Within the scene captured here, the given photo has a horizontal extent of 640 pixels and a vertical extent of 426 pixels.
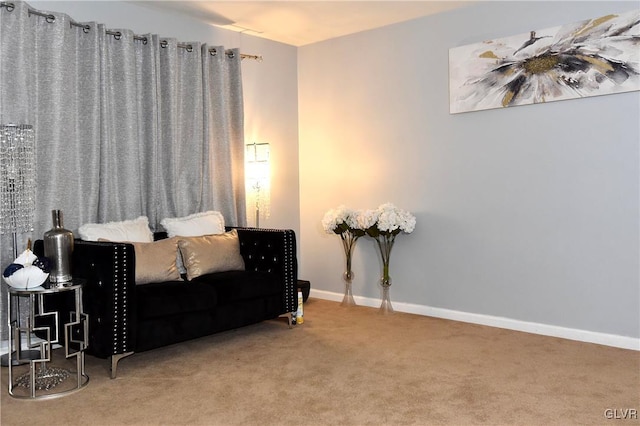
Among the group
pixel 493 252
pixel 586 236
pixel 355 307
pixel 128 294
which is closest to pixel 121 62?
pixel 128 294

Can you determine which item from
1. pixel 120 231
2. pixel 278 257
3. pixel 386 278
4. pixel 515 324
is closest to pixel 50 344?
pixel 120 231

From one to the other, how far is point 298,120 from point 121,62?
6.50ft

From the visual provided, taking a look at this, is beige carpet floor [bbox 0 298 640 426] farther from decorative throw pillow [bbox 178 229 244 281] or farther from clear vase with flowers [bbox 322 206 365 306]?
clear vase with flowers [bbox 322 206 365 306]

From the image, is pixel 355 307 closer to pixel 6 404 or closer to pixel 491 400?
pixel 491 400

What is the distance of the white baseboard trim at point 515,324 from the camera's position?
158 inches

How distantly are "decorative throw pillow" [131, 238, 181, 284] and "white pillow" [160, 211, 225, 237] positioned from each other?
39 cm

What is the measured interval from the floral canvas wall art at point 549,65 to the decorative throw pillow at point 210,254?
6.78ft

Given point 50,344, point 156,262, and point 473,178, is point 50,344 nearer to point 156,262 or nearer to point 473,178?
point 156,262

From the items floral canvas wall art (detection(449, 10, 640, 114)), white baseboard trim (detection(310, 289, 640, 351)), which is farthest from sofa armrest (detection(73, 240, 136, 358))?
floral canvas wall art (detection(449, 10, 640, 114))

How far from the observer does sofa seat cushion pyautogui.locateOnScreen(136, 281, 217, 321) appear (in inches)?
139

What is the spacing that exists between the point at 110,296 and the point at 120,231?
0.81m

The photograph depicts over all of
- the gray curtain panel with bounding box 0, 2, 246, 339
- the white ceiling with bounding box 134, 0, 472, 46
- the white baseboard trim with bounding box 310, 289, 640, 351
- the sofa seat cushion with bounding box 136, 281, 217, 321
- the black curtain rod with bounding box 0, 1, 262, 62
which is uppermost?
the white ceiling with bounding box 134, 0, 472, 46

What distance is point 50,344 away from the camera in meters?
3.33

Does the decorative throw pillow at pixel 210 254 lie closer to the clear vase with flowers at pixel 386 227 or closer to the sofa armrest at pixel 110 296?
the sofa armrest at pixel 110 296
